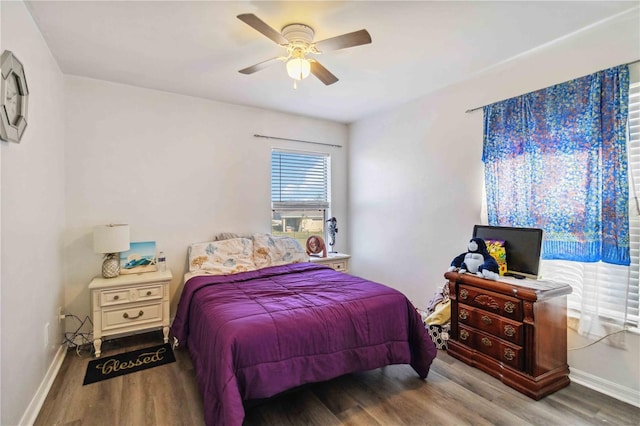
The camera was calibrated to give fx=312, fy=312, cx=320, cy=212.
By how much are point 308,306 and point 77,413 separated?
1.59m

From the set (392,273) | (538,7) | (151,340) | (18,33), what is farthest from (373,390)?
(18,33)

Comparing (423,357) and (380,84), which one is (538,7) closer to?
(380,84)

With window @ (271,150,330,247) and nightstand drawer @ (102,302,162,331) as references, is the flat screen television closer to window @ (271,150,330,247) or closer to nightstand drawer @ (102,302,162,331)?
window @ (271,150,330,247)

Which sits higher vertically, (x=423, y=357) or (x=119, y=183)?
(x=119, y=183)

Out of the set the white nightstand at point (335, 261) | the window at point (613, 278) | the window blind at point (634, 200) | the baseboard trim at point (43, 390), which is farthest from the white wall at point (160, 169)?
the window blind at point (634, 200)

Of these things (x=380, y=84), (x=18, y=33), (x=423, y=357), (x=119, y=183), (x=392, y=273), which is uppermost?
(x=380, y=84)

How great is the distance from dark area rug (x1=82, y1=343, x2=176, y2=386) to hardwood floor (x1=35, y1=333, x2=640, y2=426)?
0.08m

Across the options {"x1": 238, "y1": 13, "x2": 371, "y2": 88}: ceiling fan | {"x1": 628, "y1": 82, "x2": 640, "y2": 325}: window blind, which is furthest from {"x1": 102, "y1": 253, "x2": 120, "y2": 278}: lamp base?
{"x1": 628, "y1": 82, "x2": 640, "y2": 325}: window blind

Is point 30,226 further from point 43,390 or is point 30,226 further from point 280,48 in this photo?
point 280,48

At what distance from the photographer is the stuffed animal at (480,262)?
8.12 ft

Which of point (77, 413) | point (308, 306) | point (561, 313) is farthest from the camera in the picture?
point (561, 313)

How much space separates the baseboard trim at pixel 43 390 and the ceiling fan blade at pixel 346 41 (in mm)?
2819

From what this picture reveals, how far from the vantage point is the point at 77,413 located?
1.96 meters

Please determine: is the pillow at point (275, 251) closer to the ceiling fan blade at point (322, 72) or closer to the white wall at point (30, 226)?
the white wall at point (30, 226)
